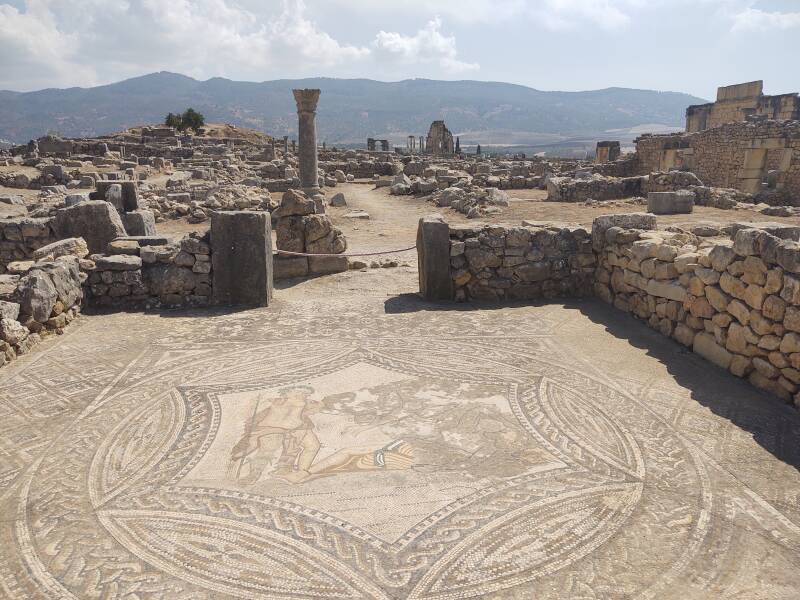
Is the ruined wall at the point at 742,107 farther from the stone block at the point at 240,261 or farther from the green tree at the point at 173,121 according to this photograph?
the green tree at the point at 173,121

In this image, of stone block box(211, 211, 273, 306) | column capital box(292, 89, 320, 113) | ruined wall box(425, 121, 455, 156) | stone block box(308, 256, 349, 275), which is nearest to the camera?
stone block box(211, 211, 273, 306)

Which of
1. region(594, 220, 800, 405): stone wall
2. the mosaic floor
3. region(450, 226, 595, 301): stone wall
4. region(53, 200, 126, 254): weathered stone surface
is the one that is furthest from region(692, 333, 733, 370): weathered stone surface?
region(53, 200, 126, 254): weathered stone surface

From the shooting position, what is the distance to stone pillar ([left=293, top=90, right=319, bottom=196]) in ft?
57.5

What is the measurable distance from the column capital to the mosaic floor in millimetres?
13032

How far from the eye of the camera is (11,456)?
3908 millimetres

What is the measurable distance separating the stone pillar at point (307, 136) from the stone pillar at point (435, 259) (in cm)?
1112

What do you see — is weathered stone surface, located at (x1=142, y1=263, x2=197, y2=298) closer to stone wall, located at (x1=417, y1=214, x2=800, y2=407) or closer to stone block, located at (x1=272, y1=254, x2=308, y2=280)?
stone block, located at (x1=272, y1=254, x2=308, y2=280)

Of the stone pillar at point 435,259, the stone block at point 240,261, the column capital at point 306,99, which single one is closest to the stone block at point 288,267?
the stone block at point 240,261

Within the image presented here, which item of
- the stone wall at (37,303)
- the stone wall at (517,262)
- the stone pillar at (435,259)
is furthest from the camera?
the stone wall at (517,262)

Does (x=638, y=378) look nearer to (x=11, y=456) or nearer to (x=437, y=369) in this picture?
(x=437, y=369)

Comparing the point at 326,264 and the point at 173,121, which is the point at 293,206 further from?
the point at 173,121

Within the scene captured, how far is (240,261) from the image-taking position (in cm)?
762

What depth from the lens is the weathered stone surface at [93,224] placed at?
892 cm

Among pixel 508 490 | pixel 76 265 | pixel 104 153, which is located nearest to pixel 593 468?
pixel 508 490
